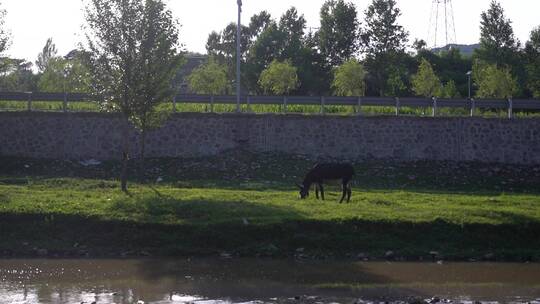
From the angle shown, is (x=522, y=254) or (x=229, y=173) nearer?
(x=522, y=254)

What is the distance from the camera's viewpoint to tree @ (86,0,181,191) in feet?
87.7

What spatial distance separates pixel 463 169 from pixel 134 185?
49.3 feet

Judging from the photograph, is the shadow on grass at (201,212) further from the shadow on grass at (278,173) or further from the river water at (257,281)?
the shadow on grass at (278,173)

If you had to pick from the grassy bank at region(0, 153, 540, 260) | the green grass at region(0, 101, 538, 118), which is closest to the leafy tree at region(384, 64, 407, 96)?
the green grass at region(0, 101, 538, 118)

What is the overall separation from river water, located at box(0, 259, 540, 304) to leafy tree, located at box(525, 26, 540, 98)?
47.5 meters

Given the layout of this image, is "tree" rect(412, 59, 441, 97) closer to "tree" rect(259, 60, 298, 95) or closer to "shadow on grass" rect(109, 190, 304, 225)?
"tree" rect(259, 60, 298, 95)

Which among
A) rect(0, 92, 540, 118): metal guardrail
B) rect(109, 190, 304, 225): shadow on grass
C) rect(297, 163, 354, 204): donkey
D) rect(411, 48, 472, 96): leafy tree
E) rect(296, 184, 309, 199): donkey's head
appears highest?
rect(411, 48, 472, 96): leafy tree

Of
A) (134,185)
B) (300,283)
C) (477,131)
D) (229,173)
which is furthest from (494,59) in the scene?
(300,283)

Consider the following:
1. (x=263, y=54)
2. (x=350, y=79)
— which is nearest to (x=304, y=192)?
(x=350, y=79)

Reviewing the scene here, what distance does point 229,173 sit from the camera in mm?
33781

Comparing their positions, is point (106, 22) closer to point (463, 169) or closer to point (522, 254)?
point (522, 254)

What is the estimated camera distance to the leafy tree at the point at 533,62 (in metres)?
63.3

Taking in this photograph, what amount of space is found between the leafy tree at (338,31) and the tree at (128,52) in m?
48.9

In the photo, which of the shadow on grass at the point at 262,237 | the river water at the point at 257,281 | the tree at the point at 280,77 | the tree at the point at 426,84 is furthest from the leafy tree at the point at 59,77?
the river water at the point at 257,281
